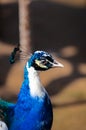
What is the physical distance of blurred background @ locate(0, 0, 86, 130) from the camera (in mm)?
2629

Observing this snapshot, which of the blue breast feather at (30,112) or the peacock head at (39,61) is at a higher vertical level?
the peacock head at (39,61)

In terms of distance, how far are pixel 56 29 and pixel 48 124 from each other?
2.14m

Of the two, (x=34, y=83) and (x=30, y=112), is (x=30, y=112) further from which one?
(x=34, y=83)

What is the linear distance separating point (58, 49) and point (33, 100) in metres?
1.91

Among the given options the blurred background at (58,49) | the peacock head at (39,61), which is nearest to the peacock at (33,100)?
the peacock head at (39,61)

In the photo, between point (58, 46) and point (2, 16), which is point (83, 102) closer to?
point (58, 46)

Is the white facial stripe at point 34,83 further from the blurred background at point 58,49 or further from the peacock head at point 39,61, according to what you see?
the blurred background at point 58,49

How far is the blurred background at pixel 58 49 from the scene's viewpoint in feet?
8.63

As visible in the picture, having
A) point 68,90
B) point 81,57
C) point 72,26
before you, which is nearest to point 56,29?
point 72,26

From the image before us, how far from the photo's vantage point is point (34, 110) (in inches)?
54.6

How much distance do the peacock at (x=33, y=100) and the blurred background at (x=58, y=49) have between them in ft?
3.28

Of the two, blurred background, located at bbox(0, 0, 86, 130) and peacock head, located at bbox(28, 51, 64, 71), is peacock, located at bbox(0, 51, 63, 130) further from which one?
blurred background, located at bbox(0, 0, 86, 130)

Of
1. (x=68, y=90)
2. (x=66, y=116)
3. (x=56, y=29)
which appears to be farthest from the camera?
(x=56, y=29)

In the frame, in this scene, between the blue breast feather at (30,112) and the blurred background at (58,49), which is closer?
the blue breast feather at (30,112)
